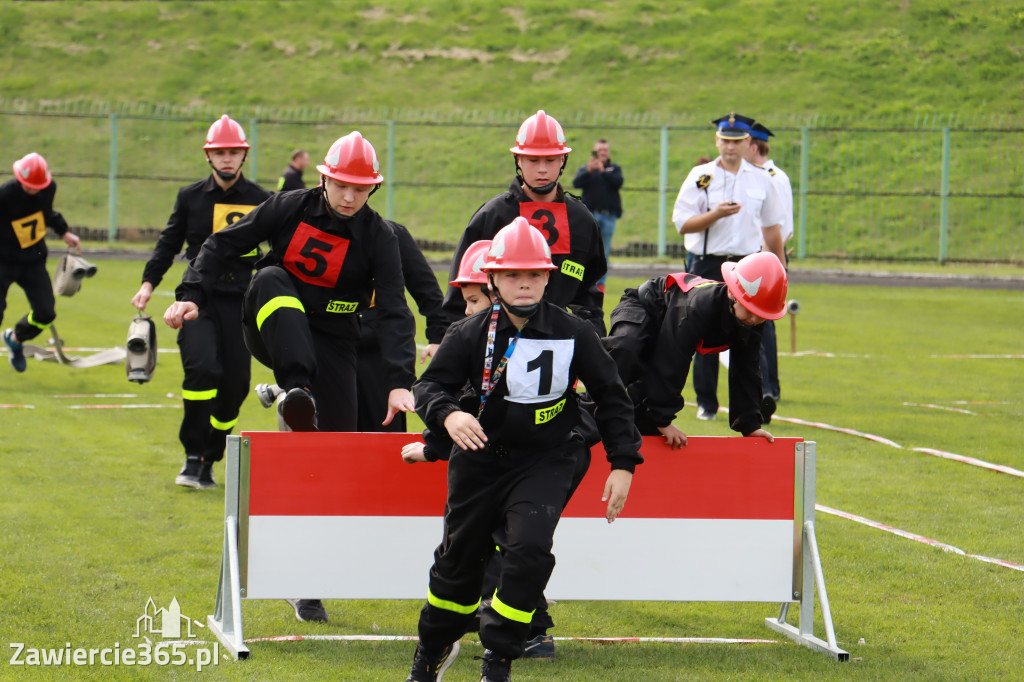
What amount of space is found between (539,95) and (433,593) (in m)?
35.6

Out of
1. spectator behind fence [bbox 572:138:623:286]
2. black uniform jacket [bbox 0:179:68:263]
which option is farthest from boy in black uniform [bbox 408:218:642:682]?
spectator behind fence [bbox 572:138:623:286]

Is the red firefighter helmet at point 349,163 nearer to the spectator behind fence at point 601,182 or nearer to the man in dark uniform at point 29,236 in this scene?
the man in dark uniform at point 29,236

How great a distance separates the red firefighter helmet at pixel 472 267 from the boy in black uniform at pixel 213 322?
8.25 feet

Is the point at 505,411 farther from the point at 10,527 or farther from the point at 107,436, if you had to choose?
the point at 107,436

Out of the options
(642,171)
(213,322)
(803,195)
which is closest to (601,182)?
(803,195)

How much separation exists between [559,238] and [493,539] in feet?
7.07

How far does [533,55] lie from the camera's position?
4300cm

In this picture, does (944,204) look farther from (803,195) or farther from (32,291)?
(32,291)

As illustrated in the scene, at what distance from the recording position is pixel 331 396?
22.2 ft

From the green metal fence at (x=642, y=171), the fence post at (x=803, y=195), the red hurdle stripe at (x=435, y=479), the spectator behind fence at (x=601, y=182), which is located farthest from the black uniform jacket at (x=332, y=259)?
the fence post at (x=803, y=195)

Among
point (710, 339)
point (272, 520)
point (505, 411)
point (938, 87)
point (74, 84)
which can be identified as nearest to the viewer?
point (505, 411)

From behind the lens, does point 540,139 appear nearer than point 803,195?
Yes

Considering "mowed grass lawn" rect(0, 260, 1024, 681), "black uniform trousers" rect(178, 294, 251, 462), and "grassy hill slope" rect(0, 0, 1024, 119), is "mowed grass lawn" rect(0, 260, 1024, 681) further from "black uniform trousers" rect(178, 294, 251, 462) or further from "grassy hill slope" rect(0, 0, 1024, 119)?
"grassy hill slope" rect(0, 0, 1024, 119)

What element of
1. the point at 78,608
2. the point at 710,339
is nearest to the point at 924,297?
the point at 710,339
